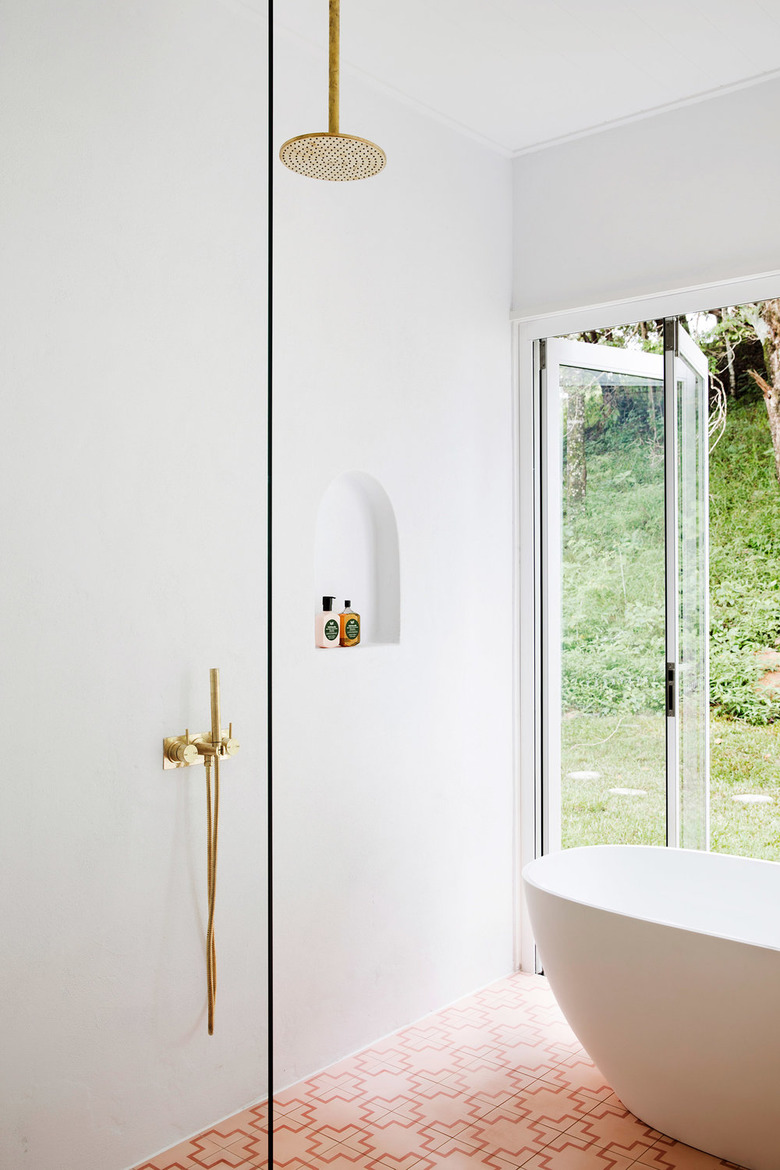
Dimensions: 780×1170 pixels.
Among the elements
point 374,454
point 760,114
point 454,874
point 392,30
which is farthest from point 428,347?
point 454,874

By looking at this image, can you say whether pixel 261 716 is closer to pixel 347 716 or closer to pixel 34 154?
pixel 34 154

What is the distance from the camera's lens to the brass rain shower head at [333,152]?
5.24 feet

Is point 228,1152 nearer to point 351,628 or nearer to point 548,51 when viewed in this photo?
point 351,628

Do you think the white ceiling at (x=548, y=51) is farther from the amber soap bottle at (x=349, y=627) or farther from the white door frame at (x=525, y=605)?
the amber soap bottle at (x=349, y=627)

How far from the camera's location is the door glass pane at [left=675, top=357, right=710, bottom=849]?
3.26m

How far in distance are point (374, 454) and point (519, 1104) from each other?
1856 millimetres

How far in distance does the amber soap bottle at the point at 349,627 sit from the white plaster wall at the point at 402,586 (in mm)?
70

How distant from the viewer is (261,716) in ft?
3.58

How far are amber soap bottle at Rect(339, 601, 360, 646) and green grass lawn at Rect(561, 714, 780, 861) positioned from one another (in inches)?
40.4

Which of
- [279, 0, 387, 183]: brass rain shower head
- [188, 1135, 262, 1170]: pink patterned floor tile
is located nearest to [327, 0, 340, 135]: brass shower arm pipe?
[279, 0, 387, 183]: brass rain shower head

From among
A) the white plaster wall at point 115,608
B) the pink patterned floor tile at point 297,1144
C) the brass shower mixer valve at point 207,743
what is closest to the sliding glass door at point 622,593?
the pink patterned floor tile at point 297,1144

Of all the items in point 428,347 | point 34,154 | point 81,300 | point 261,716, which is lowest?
point 261,716

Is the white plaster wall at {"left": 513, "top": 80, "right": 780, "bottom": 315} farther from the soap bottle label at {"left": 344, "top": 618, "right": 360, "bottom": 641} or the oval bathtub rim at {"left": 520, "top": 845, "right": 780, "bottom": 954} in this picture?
the oval bathtub rim at {"left": 520, "top": 845, "right": 780, "bottom": 954}

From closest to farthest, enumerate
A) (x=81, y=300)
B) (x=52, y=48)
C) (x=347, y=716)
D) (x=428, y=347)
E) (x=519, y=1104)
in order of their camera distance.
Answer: (x=52, y=48) → (x=81, y=300) → (x=519, y=1104) → (x=347, y=716) → (x=428, y=347)
